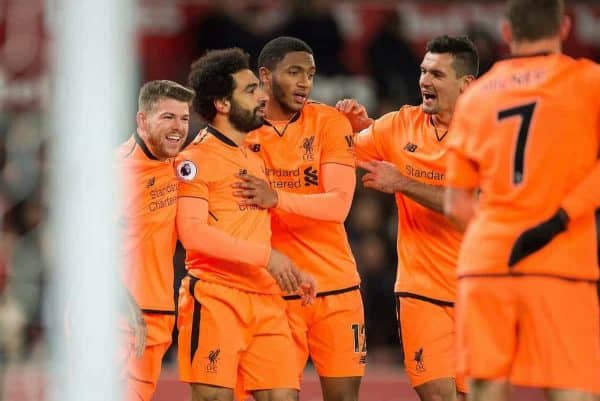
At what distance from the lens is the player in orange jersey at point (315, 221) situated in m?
6.70

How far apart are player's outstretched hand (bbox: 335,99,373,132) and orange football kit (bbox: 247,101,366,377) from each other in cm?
25

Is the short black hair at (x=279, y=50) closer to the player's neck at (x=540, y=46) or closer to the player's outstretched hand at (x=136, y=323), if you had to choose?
the player's outstretched hand at (x=136, y=323)

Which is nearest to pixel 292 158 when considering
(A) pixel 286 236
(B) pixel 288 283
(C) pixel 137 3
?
(A) pixel 286 236

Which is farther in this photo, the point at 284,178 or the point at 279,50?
the point at 279,50

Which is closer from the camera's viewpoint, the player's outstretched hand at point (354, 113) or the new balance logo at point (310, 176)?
the new balance logo at point (310, 176)

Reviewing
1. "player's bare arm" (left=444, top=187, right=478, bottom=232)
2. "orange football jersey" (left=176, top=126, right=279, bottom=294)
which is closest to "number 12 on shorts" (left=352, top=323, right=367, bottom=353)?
"orange football jersey" (left=176, top=126, right=279, bottom=294)

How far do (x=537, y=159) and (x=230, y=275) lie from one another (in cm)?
212

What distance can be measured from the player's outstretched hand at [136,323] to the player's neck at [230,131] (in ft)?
3.04

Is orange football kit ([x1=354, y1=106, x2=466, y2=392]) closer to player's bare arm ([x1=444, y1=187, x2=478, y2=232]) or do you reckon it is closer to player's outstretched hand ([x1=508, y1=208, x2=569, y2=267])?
player's bare arm ([x1=444, y1=187, x2=478, y2=232])

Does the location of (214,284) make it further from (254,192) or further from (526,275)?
(526,275)

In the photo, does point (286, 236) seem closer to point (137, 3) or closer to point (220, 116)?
point (220, 116)

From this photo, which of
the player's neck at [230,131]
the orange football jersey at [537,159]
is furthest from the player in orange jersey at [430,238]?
the orange football jersey at [537,159]

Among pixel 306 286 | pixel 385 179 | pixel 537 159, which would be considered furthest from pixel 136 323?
pixel 537 159

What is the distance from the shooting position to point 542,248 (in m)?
4.61
